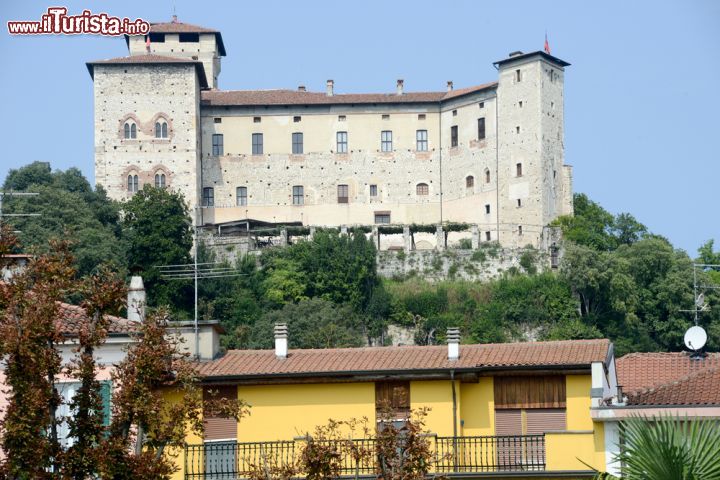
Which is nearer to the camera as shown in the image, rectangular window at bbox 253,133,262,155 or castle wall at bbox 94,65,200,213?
castle wall at bbox 94,65,200,213

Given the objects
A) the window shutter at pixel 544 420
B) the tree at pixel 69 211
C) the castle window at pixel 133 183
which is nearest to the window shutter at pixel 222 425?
the window shutter at pixel 544 420

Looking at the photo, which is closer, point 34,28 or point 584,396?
point 584,396

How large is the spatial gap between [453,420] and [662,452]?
379 inches

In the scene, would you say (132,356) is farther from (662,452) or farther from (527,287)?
(527,287)

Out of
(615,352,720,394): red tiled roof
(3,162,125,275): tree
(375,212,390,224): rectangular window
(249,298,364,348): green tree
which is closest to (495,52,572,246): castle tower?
(375,212,390,224): rectangular window

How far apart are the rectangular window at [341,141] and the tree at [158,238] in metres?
11.9

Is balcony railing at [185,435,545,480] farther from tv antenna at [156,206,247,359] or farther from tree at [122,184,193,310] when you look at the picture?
tree at [122,184,193,310]

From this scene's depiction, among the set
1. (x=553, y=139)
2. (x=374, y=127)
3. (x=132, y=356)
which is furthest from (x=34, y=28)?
(x=132, y=356)

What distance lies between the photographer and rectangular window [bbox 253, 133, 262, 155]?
306 ft

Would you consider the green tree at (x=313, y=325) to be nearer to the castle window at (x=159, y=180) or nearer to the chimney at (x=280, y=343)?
the castle window at (x=159, y=180)

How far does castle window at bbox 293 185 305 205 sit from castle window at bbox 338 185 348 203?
6.09 feet

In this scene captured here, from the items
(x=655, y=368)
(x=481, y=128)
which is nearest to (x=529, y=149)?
(x=481, y=128)

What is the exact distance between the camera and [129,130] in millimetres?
89938

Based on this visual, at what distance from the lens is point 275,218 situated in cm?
9275
